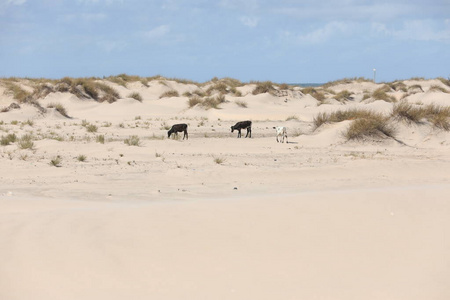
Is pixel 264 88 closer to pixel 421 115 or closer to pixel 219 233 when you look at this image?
pixel 421 115

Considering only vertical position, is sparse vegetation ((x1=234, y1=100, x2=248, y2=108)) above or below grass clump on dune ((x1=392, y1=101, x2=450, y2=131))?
above

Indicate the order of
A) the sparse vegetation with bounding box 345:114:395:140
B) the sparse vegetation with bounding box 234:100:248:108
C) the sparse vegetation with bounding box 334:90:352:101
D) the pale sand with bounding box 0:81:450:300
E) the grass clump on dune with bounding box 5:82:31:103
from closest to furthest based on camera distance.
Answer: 1. the pale sand with bounding box 0:81:450:300
2. the sparse vegetation with bounding box 345:114:395:140
3. the sparse vegetation with bounding box 234:100:248:108
4. the grass clump on dune with bounding box 5:82:31:103
5. the sparse vegetation with bounding box 334:90:352:101

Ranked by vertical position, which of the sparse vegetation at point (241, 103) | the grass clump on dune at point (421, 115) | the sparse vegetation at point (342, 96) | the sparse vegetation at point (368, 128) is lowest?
the sparse vegetation at point (368, 128)

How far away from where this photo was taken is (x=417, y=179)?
1307cm

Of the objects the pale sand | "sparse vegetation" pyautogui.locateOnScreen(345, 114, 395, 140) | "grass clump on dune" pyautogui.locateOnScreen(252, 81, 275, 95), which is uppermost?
"grass clump on dune" pyautogui.locateOnScreen(252, 81, 275, 95)

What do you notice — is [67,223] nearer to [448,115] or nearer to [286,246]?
[286,246]

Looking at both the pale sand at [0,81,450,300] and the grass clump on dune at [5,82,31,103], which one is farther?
the grass clump on dune at [5,82,31,103]

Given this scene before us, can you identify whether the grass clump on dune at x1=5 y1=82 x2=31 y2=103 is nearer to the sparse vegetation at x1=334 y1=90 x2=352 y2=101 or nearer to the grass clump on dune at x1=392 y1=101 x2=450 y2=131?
the sparse vegetation at x1=334 y1=90 x2=352 y2=101

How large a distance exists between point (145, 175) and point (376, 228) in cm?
650

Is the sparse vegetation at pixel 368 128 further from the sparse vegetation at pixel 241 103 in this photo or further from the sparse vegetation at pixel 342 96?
the sparse vegetation at pixel 342 96

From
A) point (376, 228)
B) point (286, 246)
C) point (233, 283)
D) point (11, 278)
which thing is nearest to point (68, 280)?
point (11, 278)

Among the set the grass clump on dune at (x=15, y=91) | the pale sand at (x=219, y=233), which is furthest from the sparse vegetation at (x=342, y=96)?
the pale sand at (x=219, y=233)

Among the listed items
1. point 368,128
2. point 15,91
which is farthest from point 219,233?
→ point 15,91

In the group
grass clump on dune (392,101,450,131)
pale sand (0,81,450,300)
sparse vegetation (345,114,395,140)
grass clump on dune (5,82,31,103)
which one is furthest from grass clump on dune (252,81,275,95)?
pale sand (0,81,450,300)
